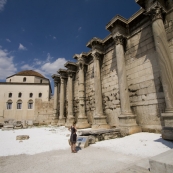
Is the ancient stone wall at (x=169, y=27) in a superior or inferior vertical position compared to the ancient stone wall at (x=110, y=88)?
superior

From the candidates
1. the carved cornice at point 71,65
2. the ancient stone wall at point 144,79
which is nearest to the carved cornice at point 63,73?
the carved cornice at point 71,65

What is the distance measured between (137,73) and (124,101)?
1.86m

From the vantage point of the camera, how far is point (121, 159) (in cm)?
371

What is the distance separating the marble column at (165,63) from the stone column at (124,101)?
182cm

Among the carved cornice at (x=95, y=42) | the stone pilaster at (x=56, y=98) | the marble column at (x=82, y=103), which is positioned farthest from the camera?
the stone pilaster at (x=56, y=98)

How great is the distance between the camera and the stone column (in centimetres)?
692

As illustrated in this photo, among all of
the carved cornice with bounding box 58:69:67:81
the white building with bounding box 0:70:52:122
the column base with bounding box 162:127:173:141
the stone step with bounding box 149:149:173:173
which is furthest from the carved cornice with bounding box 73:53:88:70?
the white building with bounding box 0:70:52:122

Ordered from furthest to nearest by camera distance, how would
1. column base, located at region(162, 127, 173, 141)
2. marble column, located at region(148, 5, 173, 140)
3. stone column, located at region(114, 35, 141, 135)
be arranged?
1. stone column, located at region(114, 35, 141, 135)
2. marble column, located at region(148, 5, 173, 140)
3. column base, located at region(162, 127, 173, 141)

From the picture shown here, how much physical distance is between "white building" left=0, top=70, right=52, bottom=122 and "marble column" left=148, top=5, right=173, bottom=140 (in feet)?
83.8

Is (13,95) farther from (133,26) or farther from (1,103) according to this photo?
(133,26)

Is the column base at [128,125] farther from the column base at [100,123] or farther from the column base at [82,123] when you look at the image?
the column base at [82,123]

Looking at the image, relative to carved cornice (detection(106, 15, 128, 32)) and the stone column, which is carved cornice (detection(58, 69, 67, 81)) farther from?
the stone column

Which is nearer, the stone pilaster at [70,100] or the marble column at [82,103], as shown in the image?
the marble column at [82,103]

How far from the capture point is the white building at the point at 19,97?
2860cm
